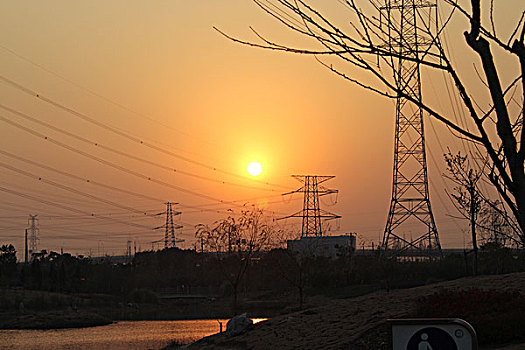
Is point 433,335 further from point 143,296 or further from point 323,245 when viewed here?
point 323,245

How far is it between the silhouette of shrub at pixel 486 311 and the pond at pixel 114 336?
18762mm

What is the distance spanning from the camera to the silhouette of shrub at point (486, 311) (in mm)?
15578

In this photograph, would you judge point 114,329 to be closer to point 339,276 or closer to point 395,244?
point 339,276

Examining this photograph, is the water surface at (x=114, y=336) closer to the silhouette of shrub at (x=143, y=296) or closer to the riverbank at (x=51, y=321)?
the riverbank at (x=51, y=321)

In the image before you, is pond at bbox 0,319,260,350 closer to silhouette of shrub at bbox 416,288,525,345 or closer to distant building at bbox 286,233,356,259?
distant building at bbox 286,233,356,259

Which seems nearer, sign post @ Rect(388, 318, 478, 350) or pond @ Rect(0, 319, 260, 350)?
sign post @ Rect(388, 318, 478, 350)

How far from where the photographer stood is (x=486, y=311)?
17062 mm

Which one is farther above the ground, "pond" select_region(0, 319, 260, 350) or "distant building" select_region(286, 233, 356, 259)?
"distant building" select_region(286, 233, 356, 259)

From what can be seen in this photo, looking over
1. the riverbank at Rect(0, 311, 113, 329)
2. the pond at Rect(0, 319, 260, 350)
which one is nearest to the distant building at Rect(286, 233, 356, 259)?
the pond at Rect(0, 319, 260, 350)

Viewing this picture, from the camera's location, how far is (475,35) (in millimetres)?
3744

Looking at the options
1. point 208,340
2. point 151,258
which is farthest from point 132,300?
point 208,340

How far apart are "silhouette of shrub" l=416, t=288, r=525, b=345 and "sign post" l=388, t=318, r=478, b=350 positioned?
13696 mm

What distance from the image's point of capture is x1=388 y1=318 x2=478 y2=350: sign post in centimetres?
271

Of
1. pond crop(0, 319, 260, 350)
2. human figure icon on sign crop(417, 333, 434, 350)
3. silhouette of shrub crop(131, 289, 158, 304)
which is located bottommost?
pond crop(0, 319, 260, 350)
